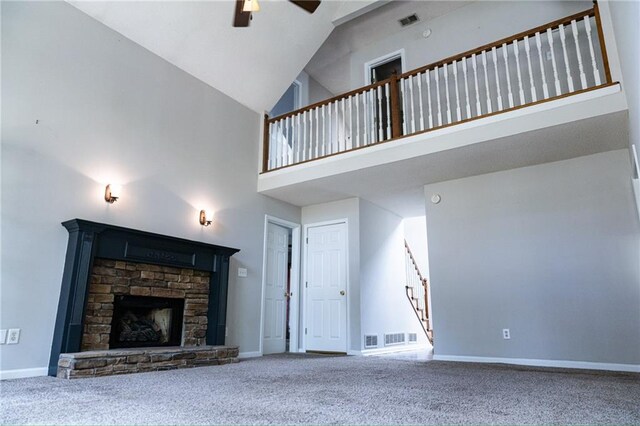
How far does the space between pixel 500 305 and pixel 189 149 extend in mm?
4242

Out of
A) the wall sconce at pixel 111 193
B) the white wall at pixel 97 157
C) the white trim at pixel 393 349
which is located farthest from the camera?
the white trim at pixel 393 349

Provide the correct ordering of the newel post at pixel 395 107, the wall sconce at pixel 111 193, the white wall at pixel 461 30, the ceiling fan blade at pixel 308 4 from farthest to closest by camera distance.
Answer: the white wall at pixel 461 30, the newel post at pixel 395 107, the wall sconce at pixel 111 193, the ceiling fan blade at pixel 308 4

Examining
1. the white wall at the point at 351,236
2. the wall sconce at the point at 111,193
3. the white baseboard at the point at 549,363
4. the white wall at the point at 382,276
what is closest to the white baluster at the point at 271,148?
the white wall at the point at 351,236

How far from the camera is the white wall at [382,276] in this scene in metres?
6.17

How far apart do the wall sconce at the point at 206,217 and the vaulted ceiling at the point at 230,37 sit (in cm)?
175

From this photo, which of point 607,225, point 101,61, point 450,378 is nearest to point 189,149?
point 101,61

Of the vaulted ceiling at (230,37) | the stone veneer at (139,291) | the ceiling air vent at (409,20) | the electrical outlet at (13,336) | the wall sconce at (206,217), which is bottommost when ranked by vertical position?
the electrical outlet at (13,336)

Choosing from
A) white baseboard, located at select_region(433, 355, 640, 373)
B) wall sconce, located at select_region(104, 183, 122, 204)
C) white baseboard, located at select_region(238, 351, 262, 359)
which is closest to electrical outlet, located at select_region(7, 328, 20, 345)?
wall sconce, located at select_region(104, 183, 122, 204)

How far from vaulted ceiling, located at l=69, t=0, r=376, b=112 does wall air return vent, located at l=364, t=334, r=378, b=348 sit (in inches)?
149

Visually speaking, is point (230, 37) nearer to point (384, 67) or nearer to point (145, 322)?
point (384, 67)

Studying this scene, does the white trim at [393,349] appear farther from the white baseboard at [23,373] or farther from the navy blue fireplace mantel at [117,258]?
the white baseboard at [23,373]

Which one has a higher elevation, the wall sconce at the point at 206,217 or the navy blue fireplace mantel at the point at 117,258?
the wall sconce at the point at 206,217

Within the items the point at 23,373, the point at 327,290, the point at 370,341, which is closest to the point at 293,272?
the point at 327,290

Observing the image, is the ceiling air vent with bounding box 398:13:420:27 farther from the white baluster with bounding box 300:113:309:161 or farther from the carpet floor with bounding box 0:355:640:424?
the carpet floor with bounding box 0:355:640:424
